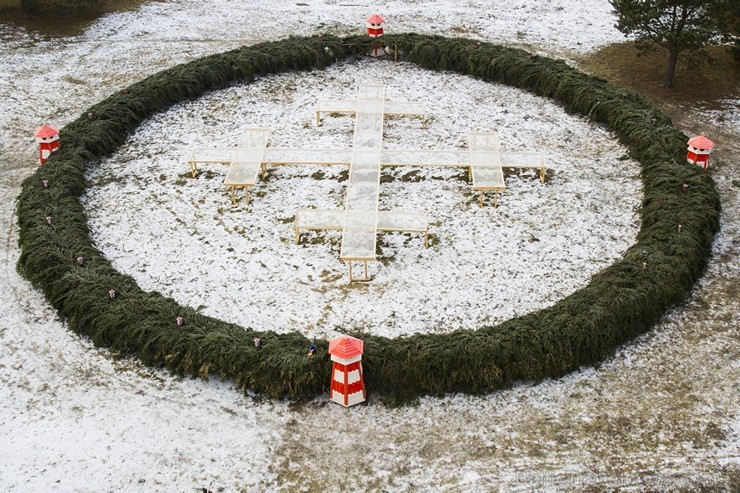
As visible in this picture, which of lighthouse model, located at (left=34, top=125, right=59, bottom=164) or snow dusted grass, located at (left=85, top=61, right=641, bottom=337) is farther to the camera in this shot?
lighthouse model, located at (left=34, top=125, right=59, bottom=164)

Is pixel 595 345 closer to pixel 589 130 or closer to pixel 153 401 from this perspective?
pixel 153 401

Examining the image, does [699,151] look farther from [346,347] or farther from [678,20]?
[346,347]

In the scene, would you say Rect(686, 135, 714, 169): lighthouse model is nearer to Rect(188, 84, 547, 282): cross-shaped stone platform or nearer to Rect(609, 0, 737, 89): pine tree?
Rect(188, 84, 547, 282): cross-shaped stone platform

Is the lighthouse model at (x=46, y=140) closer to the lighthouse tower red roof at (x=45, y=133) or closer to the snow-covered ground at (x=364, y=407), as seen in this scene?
the lighthouse tower red roof at (x=45, y=133)

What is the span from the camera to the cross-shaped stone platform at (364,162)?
1058 cm

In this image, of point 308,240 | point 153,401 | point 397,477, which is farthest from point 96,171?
point 397,477

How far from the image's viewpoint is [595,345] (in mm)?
8695

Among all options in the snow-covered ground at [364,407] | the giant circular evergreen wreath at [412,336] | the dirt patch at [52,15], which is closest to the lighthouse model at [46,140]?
the giant circular evergreen wreath at [412,336]

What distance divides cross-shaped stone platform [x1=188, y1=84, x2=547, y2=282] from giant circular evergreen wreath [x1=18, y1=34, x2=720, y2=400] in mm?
1882

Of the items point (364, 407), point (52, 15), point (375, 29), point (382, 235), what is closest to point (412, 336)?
point (364, 407)

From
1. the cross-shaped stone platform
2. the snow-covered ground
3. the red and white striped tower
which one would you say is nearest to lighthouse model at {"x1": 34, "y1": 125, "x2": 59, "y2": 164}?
the snow-covered ground

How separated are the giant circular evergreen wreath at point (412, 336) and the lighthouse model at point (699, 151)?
11.0 inches

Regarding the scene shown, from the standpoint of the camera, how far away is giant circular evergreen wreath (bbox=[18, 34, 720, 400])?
27.2ft

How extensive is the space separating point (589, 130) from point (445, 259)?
4.85 m
